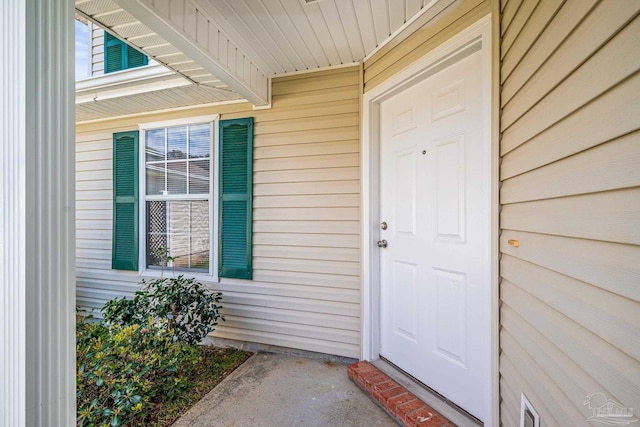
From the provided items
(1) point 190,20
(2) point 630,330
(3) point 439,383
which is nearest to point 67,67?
(1) point 190,20

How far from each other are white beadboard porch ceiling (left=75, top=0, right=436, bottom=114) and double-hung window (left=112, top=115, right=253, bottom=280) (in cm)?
66

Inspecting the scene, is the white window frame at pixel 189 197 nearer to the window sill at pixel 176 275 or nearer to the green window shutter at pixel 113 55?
the window sill at pixel 176 275

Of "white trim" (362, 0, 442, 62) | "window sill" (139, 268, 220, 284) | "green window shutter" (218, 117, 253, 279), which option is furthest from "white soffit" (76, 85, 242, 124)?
"window sill" (139, 268, 220, 284)

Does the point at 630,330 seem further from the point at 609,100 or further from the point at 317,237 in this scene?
the point at 317,237

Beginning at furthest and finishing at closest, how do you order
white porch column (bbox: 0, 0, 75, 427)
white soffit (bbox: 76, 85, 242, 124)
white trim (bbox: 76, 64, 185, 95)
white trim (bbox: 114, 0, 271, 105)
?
white soffit (bbox: 76, 85, 242, 124) < white trim (bbox: 76, 64, 185, 95) < white trim (bbox: 114, 0, 271, 105) < white porch column (bbox: 0, 0, 75, 427)

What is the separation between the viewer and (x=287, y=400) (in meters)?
1.92

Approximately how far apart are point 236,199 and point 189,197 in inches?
24.5

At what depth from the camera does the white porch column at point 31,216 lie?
2.69 feet

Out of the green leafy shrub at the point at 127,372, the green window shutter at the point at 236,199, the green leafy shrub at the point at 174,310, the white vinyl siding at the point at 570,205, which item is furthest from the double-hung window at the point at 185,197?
the white vinyl siding at the point at 570,205

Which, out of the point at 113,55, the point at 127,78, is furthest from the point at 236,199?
the point at 113,55

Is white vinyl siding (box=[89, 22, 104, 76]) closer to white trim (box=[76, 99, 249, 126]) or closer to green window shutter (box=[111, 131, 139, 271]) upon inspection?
white trim (box=[76, 99, 249, 126])

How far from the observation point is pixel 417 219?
1.91 metres

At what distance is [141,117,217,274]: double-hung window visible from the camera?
291 centimetres

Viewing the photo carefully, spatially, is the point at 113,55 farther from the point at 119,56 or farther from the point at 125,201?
the point at 125,201
